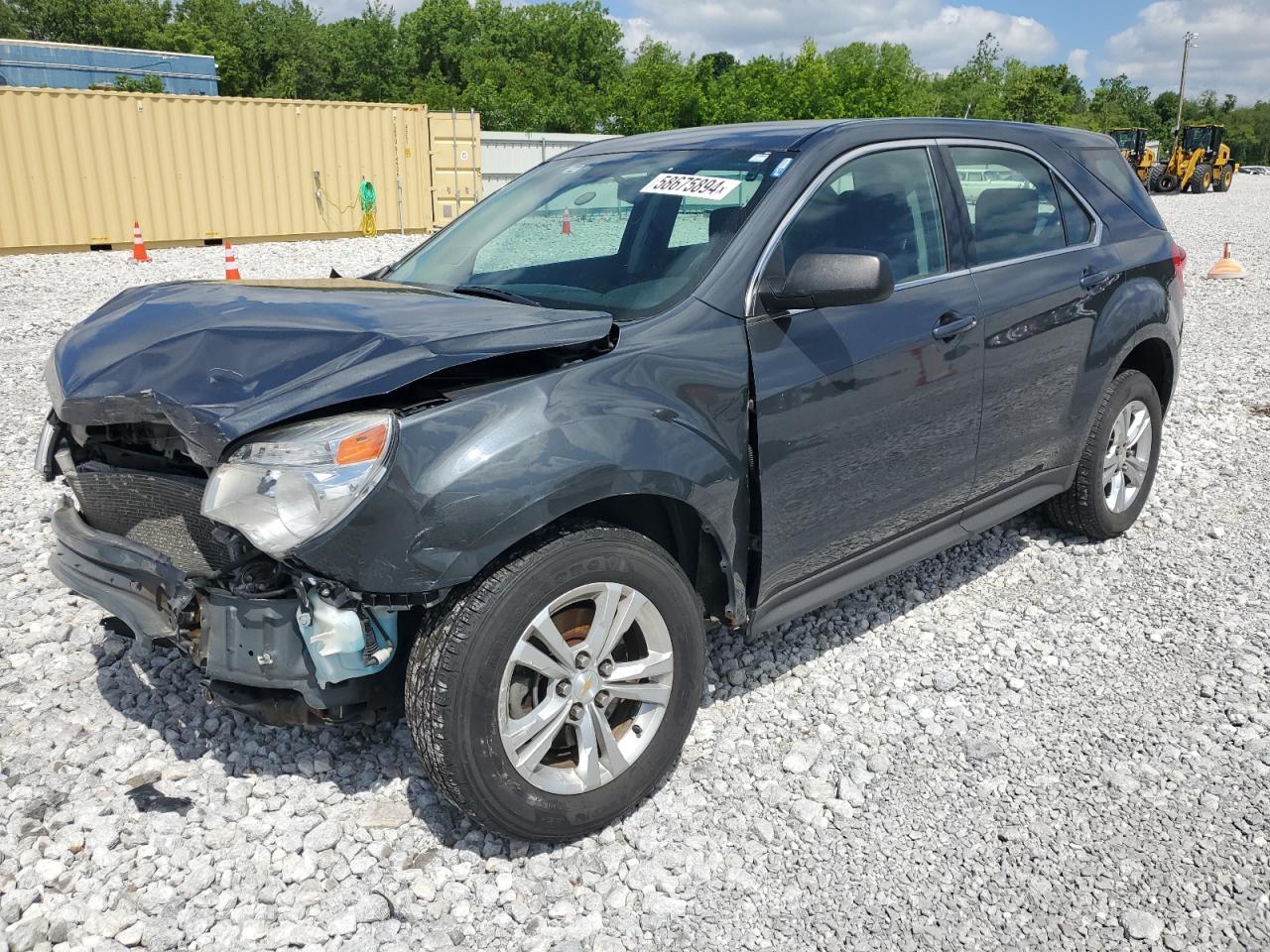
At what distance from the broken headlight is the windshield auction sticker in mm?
1426

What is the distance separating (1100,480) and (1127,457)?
300 mm

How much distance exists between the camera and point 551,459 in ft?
7.87

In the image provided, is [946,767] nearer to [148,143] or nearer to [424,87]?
[148,143]

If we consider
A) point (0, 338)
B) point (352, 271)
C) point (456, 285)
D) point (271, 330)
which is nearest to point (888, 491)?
point (456, 285)

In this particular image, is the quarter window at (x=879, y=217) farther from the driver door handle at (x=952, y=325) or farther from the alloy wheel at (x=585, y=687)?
the alloy wheel at (x=585, y=687)

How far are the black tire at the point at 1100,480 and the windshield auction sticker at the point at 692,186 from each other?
2.18 m

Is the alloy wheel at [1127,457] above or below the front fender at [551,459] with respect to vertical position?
below

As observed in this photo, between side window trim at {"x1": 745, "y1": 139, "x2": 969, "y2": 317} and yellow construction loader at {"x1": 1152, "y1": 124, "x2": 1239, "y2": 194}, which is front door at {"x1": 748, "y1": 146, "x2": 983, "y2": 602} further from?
yellow construction loader at {"x1": 1152, "y1": 124, "x2": 1239, "y2": 194}

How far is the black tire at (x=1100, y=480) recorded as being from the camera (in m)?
4.41

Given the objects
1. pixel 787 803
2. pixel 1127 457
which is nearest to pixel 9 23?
pixel 1127 457

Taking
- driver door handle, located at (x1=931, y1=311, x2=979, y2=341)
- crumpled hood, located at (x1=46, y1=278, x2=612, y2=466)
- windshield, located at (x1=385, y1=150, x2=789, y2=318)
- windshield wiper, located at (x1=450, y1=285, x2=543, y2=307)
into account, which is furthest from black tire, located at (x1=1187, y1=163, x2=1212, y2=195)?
crumpled hood, located at (x1=46, y1=278, x2=612, y2=466)

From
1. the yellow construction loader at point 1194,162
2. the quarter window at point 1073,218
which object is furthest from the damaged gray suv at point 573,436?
the yellow construction loader at point 1194,162

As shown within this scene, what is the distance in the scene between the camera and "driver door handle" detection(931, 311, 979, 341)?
3.39m

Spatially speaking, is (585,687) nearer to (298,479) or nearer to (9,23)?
(298,479)
